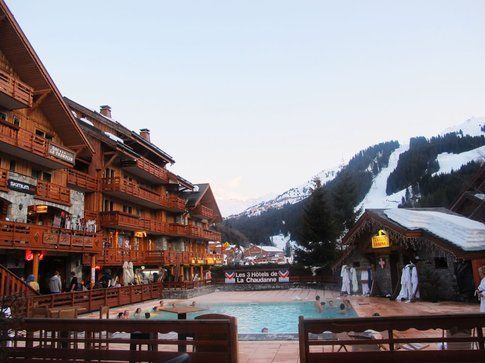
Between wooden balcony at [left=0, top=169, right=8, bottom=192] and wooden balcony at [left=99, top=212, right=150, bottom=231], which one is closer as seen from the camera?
wooden balcony at [left=0, top=169, right=8, bottom=192]

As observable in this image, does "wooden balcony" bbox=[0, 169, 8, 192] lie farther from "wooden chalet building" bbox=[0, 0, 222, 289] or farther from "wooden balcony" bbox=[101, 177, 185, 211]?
"wooden balcony" bbox=[101, 177, 185, 211]

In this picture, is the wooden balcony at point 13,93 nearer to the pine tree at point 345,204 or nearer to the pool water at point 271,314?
the pool water at point 271,314

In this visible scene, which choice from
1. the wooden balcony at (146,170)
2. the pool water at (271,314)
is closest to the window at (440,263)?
the pool water at (271,314)

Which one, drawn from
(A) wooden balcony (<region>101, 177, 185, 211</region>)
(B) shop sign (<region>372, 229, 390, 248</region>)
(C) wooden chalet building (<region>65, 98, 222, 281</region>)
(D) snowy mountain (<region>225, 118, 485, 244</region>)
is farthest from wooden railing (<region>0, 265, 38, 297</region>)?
(D) snowy mountain (<region>225, 118, 485, 244</region>)

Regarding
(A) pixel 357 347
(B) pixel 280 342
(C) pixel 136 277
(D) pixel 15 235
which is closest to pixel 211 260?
(C) pixel 136 277

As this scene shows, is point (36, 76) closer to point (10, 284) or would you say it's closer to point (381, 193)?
point (10, 284)

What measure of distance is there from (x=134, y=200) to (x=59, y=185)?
10.1 meters

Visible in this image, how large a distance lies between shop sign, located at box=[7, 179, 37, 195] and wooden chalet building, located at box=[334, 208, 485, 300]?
1690 cm

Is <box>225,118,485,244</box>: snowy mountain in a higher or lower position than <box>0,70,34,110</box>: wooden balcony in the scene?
higher

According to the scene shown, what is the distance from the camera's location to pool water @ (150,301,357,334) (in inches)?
639

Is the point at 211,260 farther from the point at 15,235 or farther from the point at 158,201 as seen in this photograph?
the point at 15,235

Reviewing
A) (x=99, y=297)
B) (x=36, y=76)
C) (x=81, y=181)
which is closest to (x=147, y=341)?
(x=99, y=297)

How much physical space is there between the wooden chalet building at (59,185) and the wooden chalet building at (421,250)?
49.3 ft

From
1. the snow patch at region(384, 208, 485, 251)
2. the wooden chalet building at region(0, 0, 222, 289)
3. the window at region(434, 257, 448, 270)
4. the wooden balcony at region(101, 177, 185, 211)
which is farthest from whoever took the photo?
the wooden balcony at region(101, 177, 185, 211)
